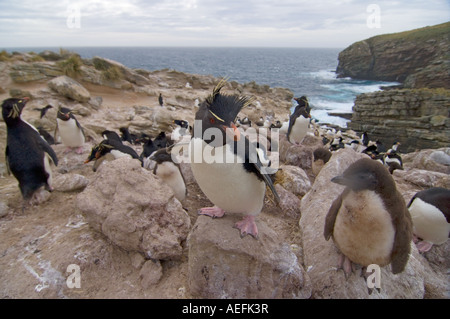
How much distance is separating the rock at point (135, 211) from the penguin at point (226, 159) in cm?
79

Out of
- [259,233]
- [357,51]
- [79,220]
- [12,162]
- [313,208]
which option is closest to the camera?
[259,233]

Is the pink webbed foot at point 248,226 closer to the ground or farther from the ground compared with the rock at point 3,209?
farther from the ground

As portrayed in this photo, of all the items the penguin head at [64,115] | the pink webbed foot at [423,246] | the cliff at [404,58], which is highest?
the cliff at [404,58]

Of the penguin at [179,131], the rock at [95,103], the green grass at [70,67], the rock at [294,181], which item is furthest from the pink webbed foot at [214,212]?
the green grass at [70,67]

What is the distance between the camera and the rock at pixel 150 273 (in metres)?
3.04

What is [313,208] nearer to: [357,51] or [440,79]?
[440,79]

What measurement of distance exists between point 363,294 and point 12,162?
19.8 feet

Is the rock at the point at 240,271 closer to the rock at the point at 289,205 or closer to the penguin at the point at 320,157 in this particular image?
the rock at the point at 289,205

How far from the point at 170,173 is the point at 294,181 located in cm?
284

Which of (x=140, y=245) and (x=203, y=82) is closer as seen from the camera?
(x=140, y=245)

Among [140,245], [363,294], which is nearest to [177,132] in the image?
[140,245]

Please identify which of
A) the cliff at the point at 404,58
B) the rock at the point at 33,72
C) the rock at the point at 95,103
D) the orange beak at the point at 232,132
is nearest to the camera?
the orange beak at the point at 232,132

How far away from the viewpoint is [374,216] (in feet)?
8.70
